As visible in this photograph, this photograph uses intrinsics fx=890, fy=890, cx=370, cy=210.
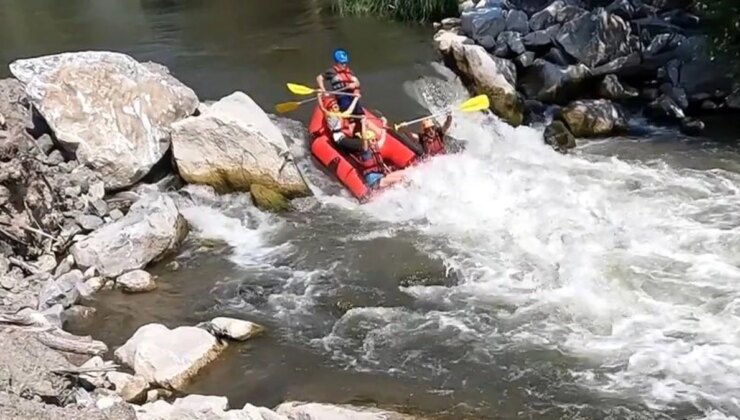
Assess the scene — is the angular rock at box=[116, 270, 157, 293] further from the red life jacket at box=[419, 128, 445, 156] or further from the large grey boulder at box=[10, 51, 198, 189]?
the red life jacket at box=[419, 128, 445, 156]

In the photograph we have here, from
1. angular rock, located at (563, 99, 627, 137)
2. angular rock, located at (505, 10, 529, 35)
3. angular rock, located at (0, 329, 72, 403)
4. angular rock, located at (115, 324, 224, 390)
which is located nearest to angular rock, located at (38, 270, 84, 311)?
angular rock, located at (115, 324, 224, 390)

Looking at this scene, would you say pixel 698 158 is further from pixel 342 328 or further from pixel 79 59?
pixel 79 59

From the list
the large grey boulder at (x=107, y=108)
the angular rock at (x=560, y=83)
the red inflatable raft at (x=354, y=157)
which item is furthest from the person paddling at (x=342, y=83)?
the angular rock at (x=560, y=83)

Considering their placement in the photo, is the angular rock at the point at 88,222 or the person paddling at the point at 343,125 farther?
the person paddling at the point at 343,125

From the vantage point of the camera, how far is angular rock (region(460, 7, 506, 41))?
12062mm

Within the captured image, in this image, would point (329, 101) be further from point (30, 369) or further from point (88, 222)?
point (30, 369)

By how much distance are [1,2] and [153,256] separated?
13.6 m

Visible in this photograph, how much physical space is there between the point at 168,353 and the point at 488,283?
2.55 metres

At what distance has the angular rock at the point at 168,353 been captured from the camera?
5.75 meters

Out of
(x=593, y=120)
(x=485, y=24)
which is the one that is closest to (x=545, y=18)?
(x=485, y=24)

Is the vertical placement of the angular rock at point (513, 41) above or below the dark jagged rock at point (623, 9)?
below

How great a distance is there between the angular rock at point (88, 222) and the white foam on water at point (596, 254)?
2.53 m

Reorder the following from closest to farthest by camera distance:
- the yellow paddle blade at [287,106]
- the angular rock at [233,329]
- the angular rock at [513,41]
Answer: the angular rock at [233,329] → the yellow paddle blade at [287,106] → the angular rock at [513,41]

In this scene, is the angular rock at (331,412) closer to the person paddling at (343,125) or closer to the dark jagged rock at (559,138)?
the person paddling at (343,125)
